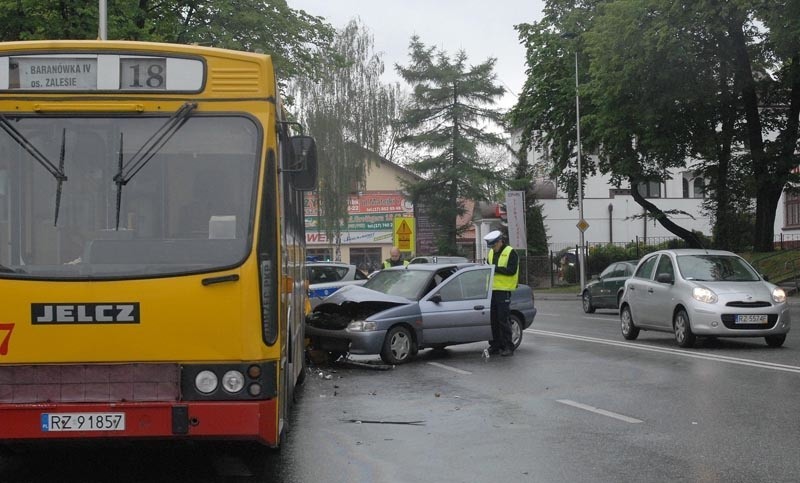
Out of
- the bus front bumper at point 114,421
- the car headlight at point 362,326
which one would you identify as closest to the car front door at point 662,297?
the car headlight at point 362,326

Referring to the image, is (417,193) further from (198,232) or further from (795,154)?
(198,232)

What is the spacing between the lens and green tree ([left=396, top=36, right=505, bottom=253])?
6166 centimetres

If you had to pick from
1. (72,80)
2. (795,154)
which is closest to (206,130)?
(72,80)

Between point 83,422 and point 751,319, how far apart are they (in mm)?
12239

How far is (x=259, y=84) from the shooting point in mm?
7129

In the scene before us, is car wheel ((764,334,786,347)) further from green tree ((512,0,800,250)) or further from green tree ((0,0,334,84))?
green tree ((512,0,800,250))

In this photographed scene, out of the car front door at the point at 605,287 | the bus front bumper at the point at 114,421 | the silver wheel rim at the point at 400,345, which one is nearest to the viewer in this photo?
the bus front bumper at the point at 114,421

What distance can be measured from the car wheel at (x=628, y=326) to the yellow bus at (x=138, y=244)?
42.2 feet

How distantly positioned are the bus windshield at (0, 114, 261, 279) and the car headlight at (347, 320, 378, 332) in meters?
8.40

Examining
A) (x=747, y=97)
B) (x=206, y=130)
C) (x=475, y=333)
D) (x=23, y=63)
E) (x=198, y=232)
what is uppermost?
(x=747, y=97)

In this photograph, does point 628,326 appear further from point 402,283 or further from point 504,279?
point 402,283

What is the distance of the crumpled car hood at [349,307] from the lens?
15516mm

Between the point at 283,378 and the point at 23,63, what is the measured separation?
2704 millimetres

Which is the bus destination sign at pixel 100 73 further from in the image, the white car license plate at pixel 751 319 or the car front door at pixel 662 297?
the car front door at pixel 662 297
